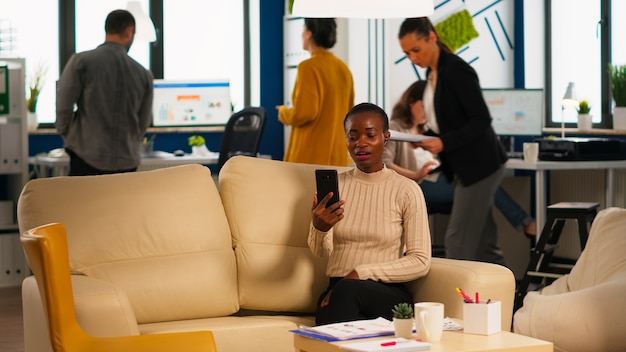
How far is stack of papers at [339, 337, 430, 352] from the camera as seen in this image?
244cm

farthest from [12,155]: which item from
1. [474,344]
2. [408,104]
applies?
[474,344]

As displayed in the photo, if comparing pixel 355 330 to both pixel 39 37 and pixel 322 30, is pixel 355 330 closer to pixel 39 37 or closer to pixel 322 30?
pixel 322 30

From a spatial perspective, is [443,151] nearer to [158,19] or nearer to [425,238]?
[425,238]

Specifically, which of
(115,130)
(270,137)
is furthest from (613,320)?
(270,137)

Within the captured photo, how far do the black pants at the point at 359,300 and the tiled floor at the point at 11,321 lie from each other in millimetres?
1902

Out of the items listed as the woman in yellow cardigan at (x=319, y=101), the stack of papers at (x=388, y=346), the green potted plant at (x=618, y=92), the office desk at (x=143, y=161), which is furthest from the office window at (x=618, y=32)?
the stack of papers at (x=388, y=346)

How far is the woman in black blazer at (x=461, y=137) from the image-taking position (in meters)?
4.39

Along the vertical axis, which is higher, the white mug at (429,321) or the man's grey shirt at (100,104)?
the man's grey shirt at (100,104)

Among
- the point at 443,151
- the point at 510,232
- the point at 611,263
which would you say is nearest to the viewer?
the point at 611,263

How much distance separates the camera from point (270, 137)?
856 cm

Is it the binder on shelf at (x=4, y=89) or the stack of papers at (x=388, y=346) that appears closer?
the stack of papers at (x=388, y=346)

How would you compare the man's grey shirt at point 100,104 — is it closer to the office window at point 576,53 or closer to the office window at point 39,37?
the office window at point 39,37

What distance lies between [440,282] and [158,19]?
5.63 meters

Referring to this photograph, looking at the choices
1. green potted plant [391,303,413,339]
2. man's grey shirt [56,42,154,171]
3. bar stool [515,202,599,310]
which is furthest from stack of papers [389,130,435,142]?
man's grey shirt [56,42,154,171]
